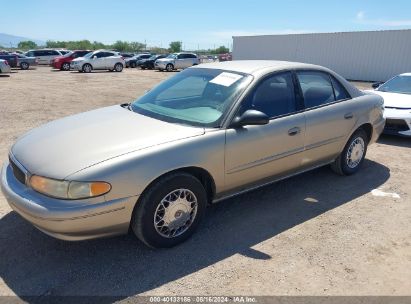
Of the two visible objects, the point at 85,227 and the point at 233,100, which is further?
the point at 233,100

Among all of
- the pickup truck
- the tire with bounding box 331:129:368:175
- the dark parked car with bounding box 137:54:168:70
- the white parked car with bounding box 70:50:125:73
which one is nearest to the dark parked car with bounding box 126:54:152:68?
the dark parked car with bounding box 137:54:168:70

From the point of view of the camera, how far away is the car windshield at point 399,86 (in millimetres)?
7790

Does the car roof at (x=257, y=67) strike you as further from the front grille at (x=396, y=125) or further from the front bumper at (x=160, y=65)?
the front bumper at (x=160, y=65)

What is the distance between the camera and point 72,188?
2678mm

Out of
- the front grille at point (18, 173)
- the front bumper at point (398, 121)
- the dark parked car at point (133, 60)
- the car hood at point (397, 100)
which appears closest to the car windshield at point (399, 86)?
the car hood at point (397, 100)

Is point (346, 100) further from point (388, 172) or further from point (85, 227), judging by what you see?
point (85, 227)

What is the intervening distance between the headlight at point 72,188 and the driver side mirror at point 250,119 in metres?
1.33

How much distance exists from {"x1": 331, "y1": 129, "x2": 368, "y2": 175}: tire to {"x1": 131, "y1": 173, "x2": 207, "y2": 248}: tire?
239 centimetres

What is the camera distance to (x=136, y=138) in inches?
122

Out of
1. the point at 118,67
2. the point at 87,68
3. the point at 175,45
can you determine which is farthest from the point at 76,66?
the point at 175,45

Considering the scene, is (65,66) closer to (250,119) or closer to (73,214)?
(250,119)

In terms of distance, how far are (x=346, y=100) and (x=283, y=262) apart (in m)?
2.54

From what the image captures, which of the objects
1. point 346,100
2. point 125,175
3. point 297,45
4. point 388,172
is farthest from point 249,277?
point 297,45

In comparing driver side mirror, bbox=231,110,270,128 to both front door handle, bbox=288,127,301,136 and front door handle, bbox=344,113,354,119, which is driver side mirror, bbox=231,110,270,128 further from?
front door handle, bbox=344,113,354,119
